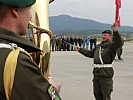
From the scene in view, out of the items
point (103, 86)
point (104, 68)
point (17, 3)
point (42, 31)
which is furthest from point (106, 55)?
point (17, 3)

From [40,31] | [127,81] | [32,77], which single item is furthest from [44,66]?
[127,81]

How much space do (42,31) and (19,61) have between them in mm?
1030

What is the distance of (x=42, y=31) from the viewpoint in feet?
7.61

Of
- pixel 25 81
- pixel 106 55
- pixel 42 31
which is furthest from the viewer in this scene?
pixel 106 55

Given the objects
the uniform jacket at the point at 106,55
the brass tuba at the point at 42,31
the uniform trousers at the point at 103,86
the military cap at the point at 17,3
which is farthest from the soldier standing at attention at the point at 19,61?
the uniform trousers at the point at 103,86

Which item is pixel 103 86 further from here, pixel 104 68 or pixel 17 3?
pixel 17 3

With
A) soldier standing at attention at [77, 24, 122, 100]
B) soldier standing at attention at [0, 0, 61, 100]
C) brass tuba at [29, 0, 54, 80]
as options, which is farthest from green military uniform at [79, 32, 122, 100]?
soldier standing at attention at [0, 0, 61, 100]

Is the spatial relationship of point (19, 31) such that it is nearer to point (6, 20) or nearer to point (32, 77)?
point (6, 20)

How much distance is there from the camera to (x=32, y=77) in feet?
4.33

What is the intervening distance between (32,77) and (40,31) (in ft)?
3.39

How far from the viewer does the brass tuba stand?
2254mm

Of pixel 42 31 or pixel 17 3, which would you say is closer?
pixel 17 3

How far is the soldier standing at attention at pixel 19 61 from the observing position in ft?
4.24

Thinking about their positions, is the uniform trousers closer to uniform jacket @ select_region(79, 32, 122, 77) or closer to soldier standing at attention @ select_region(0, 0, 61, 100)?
uniform jacket @ select_region(79, 32, 122, 77)
